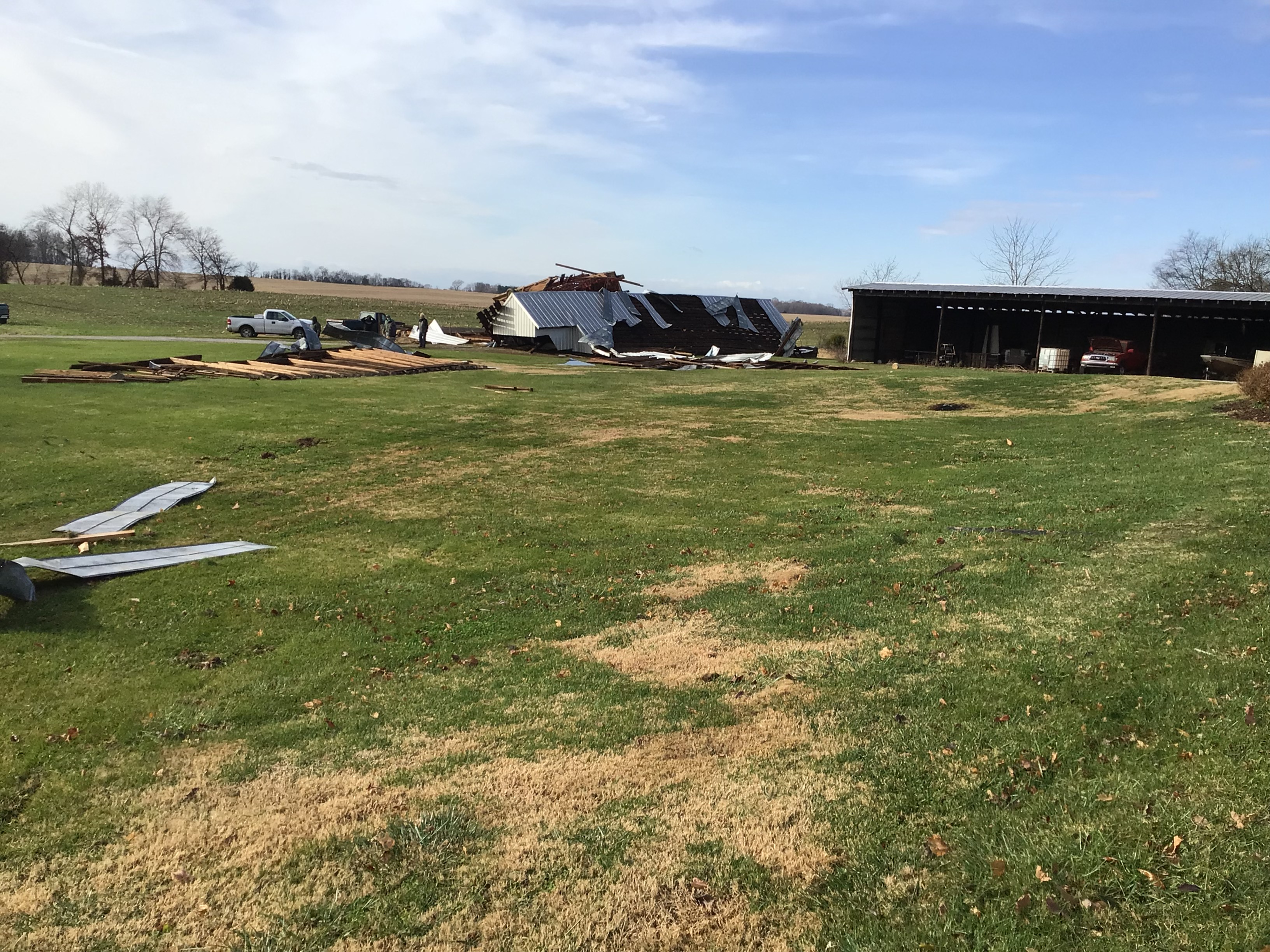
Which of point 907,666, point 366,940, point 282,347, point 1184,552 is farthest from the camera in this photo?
point 282,347

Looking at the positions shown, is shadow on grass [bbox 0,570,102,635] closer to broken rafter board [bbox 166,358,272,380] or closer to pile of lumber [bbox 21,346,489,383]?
pile of lumber [bbox 21,346,489,383]

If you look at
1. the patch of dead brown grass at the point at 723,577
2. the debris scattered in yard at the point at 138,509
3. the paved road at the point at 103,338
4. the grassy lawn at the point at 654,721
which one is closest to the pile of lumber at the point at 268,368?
the paved road at the point at 103,338

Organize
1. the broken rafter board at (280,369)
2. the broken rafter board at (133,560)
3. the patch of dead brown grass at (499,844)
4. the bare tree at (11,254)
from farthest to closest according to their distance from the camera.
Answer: the bare tree at (11,254)
the broken rafter board at (280,369)
the broken rafter board at (133,560)
the patch of dead brown grass at (499,844)

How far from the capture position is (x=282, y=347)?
31.8m

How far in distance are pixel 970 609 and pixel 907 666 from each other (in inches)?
54.3

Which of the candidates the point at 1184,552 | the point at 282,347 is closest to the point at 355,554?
the point at 1184,552

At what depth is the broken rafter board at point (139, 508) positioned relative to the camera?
1004 centimetres

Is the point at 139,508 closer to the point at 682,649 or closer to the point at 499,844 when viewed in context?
the point at 682,649

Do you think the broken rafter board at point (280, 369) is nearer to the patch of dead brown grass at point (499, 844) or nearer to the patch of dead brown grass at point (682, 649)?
the patch of dead brown grass at point (682, 649)

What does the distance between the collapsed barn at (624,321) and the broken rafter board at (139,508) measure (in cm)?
2884

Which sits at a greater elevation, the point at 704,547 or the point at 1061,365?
the point at 1061,365

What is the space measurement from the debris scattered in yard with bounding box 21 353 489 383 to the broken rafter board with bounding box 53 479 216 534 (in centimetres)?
1185

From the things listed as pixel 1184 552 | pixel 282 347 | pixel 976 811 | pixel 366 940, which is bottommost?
pixel 366 940

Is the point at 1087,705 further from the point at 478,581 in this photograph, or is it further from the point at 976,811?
the point at 478,581
